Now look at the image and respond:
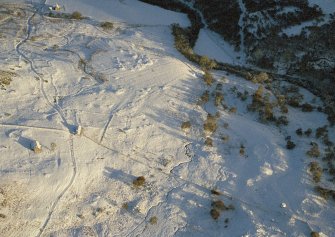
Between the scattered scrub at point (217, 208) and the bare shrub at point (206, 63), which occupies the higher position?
the bare shrub at point (206, 63)

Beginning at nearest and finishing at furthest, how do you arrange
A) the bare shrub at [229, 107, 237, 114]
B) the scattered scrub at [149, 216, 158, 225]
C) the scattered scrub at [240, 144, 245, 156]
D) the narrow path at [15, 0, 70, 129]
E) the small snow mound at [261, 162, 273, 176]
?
1. the scattered scrub at [149, 216, 158, 225]
2. the small snow mound at [261, 162, 273, 176]
3. the scattered scrub at [240, 144, 245, 156]
4. the narrow path at [15, 0, 70, 129]
5. the bare shrub at [229, 107, 237, 114]

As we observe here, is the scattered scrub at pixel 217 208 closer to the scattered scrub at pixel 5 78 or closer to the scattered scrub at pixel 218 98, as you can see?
the scattered scrub at pixel 218 98

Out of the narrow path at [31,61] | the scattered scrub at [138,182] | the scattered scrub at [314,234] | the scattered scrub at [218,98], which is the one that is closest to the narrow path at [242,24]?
the scattered scrub at [218,98]

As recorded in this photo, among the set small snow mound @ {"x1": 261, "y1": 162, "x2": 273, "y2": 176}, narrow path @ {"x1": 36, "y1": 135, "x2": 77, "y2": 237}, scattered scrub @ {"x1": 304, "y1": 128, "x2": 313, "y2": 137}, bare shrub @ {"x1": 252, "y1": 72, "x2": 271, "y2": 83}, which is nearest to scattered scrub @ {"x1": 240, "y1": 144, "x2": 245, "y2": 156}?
small snow mound @ {"x1": 261, "y1": 162, "x2": 273, "y2": 176}

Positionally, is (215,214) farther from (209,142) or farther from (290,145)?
(290,145)

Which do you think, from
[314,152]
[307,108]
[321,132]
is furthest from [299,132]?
[307,108]

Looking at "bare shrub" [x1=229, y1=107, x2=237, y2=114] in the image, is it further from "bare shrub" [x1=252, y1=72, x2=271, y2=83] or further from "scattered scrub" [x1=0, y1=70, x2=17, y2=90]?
"scattered scrub" [x1=0, y1=70, x2=17, y2=90]

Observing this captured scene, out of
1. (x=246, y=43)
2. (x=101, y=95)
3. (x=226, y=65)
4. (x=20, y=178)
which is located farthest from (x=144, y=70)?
(x=20, y=178)

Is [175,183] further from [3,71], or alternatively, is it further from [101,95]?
[3,71]
